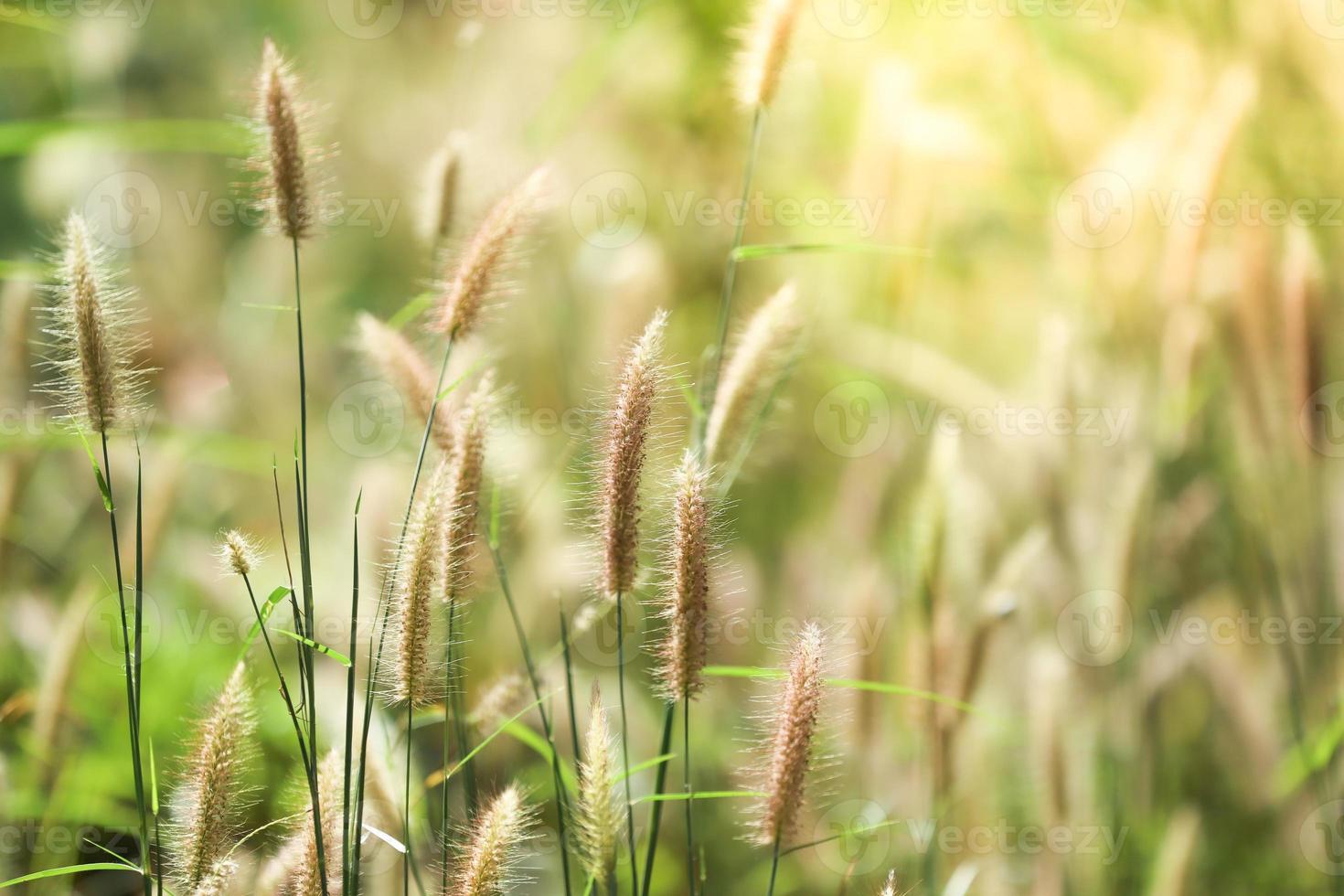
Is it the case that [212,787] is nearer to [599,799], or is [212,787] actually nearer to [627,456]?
[599,799]

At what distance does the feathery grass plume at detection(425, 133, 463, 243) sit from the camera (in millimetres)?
1076

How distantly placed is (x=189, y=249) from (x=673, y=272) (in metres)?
1.41

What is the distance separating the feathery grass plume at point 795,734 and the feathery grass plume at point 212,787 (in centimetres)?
38

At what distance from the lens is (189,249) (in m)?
2.96

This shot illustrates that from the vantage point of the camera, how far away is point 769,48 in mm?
980

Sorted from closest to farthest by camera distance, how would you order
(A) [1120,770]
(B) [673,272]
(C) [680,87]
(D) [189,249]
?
(A) [1120,770] → (B) [673,272] → (C) [680,87] → (D) [189,249]

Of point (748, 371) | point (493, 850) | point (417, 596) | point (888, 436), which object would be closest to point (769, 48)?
point (748, 371)

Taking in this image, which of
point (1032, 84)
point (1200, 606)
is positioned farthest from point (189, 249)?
point (1200, 606)

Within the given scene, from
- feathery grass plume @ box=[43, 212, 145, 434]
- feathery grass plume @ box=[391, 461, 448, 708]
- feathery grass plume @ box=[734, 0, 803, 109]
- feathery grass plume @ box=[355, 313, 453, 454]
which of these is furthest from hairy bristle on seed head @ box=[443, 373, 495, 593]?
feathery grass plume @ box=[734, 0, 803, 109]

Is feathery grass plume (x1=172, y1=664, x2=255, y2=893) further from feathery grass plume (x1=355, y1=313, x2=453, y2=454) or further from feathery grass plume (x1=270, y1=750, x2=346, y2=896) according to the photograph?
feathery grass plume (x1=355, y1=313, x2=453, y2=454)

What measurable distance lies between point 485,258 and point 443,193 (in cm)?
24

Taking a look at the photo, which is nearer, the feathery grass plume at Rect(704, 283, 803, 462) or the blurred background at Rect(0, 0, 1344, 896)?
the feathery grass plume at Rect(704, 283, 803, 462)

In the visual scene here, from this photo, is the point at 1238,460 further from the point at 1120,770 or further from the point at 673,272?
the point at 673,272

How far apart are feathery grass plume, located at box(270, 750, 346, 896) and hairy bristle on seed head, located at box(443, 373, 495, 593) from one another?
0.17m
